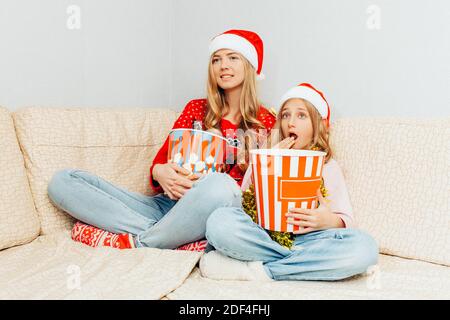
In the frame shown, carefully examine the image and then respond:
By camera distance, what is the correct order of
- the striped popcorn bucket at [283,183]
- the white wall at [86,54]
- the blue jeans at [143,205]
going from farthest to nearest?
the white wall at [86,54] → the blue jeans at [143,205] → the striped popcorn bucket at [283,183]

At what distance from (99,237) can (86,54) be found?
2.46 ft

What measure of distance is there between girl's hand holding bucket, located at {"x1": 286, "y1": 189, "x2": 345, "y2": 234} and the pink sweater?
6cm

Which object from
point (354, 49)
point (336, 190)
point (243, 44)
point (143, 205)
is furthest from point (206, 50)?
point (336, 190)

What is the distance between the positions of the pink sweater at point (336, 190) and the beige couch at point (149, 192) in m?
0.05

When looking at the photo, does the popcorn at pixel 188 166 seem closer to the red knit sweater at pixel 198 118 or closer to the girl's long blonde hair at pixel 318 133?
the red knit sweater at pixel 198 118

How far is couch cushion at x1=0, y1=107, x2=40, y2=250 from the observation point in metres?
1.35

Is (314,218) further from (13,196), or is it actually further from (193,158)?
(13,196)

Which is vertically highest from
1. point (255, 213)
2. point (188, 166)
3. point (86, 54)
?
point (86, 54)

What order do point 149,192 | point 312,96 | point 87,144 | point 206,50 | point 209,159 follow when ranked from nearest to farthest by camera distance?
point 209,159
point 312,96
point 87,144
point 149,192
point 206,50

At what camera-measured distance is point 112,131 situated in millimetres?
1653

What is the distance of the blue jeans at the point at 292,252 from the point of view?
1.15m

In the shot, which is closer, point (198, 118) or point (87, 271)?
point (87, 271)

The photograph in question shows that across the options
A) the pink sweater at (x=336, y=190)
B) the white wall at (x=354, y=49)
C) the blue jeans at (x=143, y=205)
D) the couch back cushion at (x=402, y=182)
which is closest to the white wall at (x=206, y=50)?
the white wall at (x=354, y=49)

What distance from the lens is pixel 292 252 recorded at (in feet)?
4.01
